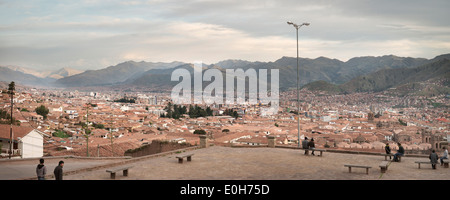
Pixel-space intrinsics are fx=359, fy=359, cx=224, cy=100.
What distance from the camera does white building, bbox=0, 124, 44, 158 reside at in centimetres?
2245

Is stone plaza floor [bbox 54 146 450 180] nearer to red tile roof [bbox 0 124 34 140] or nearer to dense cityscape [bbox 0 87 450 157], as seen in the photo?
dense cityscape [bbox 0 87 450 157]

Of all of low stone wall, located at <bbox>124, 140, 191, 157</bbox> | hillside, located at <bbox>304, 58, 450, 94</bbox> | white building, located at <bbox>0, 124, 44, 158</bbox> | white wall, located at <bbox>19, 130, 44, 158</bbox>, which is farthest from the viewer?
hillside, located at <bbox>304, 58, 450, 94</bbox>

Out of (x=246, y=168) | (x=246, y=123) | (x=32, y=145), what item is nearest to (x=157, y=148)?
(x=32, y=145)

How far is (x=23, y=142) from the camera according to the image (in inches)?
896

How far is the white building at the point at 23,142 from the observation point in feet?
73.7

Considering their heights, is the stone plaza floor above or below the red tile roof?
above

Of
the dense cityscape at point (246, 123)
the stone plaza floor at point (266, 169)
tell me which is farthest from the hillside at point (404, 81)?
the stone plaza floor at point (266, 169)

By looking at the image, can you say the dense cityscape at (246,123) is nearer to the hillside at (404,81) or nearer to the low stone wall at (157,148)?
the low stone wall at (157,148)

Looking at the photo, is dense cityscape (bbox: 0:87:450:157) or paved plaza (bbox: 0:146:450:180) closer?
paved plaza (bbox: 0:146:450:180)
